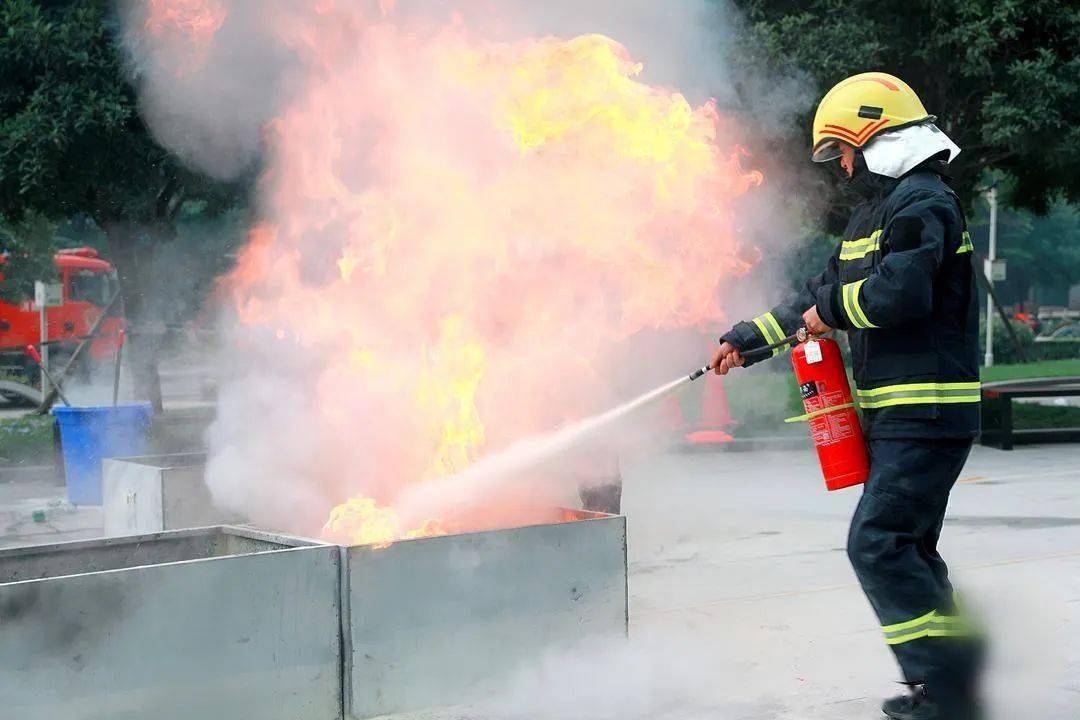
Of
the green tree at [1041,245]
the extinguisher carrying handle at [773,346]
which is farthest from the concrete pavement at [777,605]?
the green tree at [1041,245]

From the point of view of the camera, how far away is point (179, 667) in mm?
3812

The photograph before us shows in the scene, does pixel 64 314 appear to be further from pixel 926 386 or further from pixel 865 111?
pixel 926 386

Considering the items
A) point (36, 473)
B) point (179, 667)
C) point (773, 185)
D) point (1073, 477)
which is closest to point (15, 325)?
point (36, 473)

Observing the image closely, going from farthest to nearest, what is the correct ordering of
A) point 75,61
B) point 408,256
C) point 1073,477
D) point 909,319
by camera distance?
point 75,61
point 1073,477
point 408,256
point 909,319

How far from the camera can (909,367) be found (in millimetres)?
3918

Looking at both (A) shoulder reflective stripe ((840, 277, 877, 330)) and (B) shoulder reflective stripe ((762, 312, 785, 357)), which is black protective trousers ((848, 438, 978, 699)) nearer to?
(A) shoulder reflective stripe ((840, 277, 877, 330))

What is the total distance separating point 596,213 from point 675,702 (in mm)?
2261

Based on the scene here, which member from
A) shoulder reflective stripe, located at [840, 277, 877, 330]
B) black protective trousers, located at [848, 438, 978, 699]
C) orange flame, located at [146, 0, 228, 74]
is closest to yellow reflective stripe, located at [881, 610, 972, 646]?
black protective trousers, located at [848, 438, 978, 699]

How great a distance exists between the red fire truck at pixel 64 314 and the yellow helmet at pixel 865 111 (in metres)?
22.0

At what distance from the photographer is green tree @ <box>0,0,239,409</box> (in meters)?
11.7

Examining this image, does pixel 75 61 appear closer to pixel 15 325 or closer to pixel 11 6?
pixel 11 6

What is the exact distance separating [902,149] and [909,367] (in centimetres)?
69

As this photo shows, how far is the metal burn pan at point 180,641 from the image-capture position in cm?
359

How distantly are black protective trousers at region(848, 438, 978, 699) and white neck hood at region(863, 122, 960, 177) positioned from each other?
86 cm
